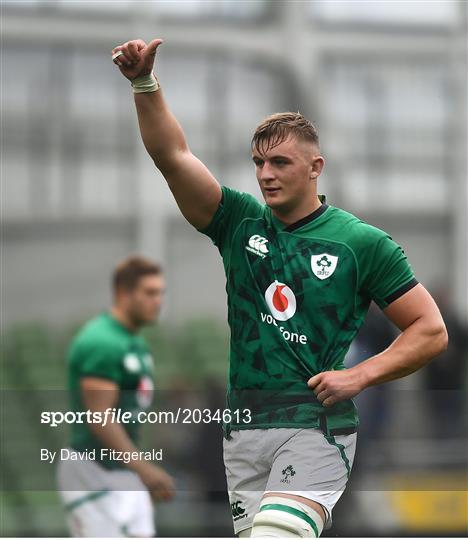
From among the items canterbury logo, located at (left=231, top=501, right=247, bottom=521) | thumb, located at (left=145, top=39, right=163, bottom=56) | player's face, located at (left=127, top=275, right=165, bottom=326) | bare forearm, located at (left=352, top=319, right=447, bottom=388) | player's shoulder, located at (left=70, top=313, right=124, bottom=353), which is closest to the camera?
thumb, located at (left=145, top=39, right=163, bottom=56)

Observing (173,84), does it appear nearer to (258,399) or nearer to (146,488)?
(146,488)

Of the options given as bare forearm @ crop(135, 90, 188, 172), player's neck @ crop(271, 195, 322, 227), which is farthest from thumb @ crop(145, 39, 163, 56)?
player's neck @ crop(271, 195, 322, 227)

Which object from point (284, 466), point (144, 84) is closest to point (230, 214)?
point (144, 84)

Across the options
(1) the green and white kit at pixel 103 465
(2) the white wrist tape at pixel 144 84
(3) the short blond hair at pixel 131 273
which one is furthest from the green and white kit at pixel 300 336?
(3) the short blond hair at pixel 131 273

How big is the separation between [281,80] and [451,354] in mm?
4135

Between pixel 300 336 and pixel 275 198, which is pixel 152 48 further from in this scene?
pixel 300 336

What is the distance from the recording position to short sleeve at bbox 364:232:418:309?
3.99 metres

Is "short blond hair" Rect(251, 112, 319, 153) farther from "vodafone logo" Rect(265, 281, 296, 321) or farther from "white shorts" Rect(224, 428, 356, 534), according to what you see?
"white shorts" Rect(224, 428, 356, 534)

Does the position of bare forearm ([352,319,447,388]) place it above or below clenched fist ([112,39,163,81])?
below

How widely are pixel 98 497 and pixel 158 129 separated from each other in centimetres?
288

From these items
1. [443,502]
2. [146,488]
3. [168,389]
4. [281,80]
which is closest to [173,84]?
[281,80]

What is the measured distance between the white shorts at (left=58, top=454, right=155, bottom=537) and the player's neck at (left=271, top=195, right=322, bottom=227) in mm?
2506

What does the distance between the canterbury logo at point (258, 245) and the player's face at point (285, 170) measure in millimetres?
132

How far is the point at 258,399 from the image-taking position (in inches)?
160
